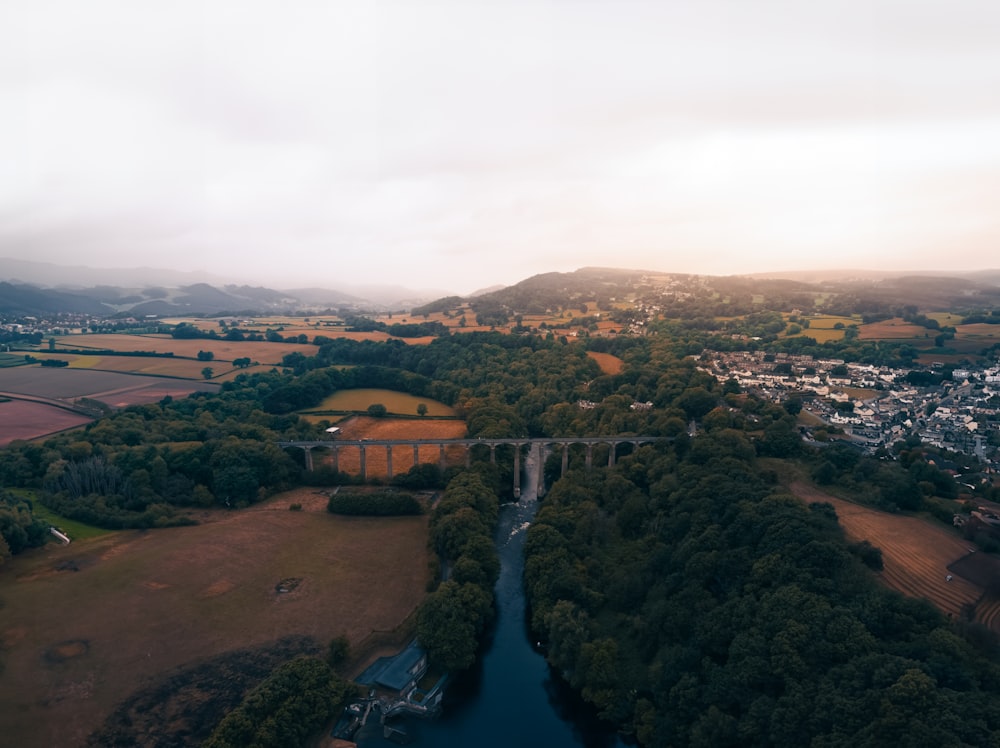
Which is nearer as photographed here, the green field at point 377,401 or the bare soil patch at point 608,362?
the green field at point 377,401

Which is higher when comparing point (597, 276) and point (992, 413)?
point (597, 276)

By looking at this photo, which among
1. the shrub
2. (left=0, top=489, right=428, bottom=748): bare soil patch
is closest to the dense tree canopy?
(left=0, top=489, right=428, bottom=748): bare soil patch

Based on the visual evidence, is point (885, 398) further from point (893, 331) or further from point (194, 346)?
point (194, 346)

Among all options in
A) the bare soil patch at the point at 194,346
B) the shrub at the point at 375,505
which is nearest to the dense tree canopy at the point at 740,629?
the shrub at the point at 375,505

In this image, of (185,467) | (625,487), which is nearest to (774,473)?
(625,487)

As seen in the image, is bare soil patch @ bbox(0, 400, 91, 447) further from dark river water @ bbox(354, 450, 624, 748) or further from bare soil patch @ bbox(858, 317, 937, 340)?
bare soil patch @ bbox(858, 317, 937, 340)

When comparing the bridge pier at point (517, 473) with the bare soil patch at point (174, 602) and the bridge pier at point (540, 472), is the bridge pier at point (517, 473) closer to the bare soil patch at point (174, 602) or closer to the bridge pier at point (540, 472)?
the bridge pier at point (540, 472)

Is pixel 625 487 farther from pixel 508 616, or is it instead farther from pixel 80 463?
pixel 80 463
